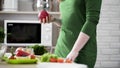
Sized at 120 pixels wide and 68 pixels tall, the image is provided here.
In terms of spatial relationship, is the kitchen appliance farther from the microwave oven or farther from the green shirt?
the green shirt

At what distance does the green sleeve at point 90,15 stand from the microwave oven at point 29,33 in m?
2.18

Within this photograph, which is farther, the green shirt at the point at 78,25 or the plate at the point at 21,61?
the green shirt at the point at 78,25

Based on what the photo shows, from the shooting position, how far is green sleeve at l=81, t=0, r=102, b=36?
4.77 ft

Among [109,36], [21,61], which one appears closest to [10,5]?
[109,36]

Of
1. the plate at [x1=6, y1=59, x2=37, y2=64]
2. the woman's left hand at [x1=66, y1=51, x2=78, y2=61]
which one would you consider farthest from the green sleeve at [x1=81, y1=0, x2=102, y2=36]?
Answer: the plate at [x1=6, y1=59, x2=37, y2=64]

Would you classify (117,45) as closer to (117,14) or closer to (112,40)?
(112,40)

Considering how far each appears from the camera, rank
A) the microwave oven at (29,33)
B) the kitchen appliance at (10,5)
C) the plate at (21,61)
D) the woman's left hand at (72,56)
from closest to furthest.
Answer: the plate at (21,61)
the woman's left hand at (72,56)
the microwave oven at (29,33)
the kitchen appliance at (10,5)

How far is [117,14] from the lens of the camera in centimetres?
367

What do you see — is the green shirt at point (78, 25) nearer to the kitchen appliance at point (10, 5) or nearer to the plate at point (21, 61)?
the plate at point (21, 61)

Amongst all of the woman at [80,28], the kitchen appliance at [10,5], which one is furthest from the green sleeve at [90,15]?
the kitchen appliance at [10,5]

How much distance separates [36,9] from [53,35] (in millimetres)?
434

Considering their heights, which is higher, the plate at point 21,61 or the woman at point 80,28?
the woman at point 80,28

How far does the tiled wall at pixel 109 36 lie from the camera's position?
12.1 ft

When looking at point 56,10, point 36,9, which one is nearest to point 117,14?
point 56,10
